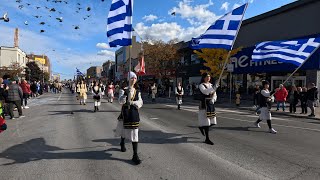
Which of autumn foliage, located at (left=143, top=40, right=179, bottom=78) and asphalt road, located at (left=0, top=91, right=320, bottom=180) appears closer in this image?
asphalt road, located at (left=0, top=91, right=320, bottom=180)

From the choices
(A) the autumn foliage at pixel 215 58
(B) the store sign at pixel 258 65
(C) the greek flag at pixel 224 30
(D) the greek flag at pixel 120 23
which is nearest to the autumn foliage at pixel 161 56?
(B) the store sign at pixel 258 65

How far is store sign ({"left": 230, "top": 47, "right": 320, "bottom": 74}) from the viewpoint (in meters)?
23.9

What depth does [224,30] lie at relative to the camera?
9289mm

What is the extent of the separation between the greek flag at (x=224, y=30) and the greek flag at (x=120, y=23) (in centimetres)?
258

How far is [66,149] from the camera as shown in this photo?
25.5 ft

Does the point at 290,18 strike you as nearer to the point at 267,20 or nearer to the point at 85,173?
the point at 267,20

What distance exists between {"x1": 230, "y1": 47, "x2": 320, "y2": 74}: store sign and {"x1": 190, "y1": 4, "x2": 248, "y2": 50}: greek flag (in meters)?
16.9

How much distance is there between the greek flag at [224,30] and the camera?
30.2ft

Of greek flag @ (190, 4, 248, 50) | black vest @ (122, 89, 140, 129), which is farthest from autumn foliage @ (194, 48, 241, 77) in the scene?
black vest @ (122, 89, 140, 129)

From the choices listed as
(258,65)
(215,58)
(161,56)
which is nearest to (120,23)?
(215,58)

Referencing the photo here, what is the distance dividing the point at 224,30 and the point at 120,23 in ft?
10.3

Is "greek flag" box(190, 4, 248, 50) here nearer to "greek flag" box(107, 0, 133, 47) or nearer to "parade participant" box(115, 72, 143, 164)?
"greek flag" box(107, 0, 133, 47)

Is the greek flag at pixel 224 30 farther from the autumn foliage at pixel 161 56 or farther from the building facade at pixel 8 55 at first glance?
the building facade at pixel 8 55

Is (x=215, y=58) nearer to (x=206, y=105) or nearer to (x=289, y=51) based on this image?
(x=289, y=51)
